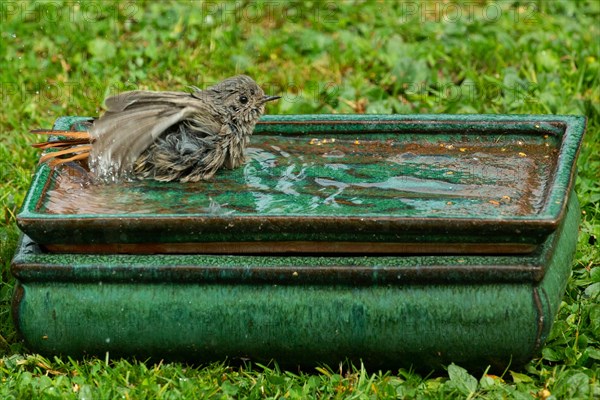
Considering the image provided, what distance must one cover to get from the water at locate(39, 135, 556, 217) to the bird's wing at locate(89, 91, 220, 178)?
86mm

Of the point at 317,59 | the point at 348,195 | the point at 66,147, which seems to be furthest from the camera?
the point at 317,59

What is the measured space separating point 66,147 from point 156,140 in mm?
399

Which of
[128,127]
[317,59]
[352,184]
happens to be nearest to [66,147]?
[128,127]

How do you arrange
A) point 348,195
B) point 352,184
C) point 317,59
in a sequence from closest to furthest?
point 348,195, point 352,184, point 317,59

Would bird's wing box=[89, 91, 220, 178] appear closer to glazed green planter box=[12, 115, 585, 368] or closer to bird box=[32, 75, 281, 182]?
bird box=[32, 75, 281, 182]

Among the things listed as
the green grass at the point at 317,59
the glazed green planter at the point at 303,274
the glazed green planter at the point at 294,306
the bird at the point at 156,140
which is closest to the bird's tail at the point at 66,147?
the bird at the point at 156,140

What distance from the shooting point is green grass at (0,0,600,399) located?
19.6 ft

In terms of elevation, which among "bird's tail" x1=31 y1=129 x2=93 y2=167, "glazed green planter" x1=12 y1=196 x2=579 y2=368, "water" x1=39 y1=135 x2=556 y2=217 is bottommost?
"glazed green planter" x1=12 y1=196 x2=579 y2=368

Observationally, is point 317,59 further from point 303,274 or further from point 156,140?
point 303,274

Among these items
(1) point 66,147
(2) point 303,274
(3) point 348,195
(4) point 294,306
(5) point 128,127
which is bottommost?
(4) point 294,306

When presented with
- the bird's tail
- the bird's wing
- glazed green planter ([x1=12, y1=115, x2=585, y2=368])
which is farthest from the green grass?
glazed green planter ([x1=12, y1=115, x2=585, y2=368])

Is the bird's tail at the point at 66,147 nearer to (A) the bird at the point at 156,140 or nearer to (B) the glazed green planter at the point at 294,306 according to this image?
(A) the bird at the point at 156,140

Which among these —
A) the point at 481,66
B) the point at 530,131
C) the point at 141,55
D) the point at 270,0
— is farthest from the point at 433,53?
the point at 530,131

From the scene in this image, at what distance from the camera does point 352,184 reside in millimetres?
4078
